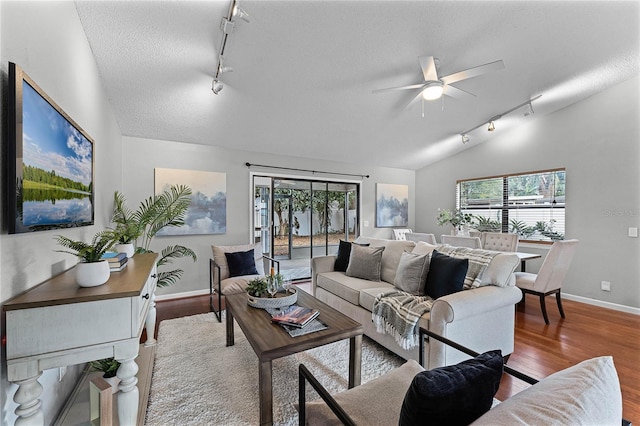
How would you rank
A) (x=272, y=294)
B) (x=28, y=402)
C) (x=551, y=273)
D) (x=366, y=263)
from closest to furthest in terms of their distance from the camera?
(x=28, y=402)
(x=272, y=294)
(x=551, y=273)
(x=366, y=263)

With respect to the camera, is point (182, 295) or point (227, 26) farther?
point (182, 295)

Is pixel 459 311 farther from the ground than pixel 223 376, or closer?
farther from the ground

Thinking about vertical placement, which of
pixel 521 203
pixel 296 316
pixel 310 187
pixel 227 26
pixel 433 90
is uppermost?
pixel 227 26

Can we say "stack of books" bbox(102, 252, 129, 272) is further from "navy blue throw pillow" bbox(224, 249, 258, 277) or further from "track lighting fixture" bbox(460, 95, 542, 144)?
"track lighting fixture" bbox(460, 95, 542, 144)

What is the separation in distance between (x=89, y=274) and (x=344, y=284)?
7.67ft

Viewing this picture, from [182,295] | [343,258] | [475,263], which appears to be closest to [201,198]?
[182,295]

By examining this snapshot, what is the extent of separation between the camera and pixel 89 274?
Answer: 1.33m

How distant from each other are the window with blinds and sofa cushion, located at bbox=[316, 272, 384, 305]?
321 cm

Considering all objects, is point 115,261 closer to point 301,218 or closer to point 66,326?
point 66,326

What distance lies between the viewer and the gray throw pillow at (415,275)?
2.66 metres

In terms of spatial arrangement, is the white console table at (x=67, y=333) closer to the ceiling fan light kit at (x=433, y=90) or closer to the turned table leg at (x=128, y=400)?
the turned table leg at (x=128, y=400)

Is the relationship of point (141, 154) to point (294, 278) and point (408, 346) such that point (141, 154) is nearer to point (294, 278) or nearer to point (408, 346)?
point (294, 278)

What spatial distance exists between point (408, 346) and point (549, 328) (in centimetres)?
227

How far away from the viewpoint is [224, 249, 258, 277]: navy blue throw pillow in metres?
3.68
